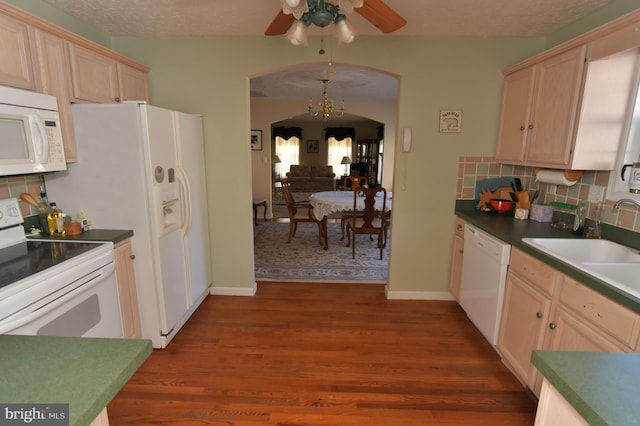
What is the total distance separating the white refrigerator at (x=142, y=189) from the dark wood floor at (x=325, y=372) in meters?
0.42

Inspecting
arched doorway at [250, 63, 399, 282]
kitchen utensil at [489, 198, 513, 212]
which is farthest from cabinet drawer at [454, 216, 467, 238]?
arched doorway at [250, 63, 399, 282]

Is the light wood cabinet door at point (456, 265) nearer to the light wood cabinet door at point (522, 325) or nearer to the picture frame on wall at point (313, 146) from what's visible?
the light wood cabinet door at point (522, 325)

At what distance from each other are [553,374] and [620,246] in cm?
163

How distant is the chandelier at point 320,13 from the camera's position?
4.51 ft

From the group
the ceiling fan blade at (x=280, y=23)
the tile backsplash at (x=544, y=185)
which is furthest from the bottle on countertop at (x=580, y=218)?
the ceiling fan blade at (x=280, y=23)

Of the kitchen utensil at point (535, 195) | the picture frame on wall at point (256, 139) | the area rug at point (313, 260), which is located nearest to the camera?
the kitchen utensil at point (535, 195)

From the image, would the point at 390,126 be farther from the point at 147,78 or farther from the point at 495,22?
the point at 147,78

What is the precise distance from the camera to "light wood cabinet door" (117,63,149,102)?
2.34 meters

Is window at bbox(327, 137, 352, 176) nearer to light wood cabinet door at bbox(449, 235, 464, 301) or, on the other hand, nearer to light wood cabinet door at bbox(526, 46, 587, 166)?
light wood cabinet door at bbox(449, 235, 464, 301)

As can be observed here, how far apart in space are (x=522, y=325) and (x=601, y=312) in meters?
0.61

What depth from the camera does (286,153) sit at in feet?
39.8

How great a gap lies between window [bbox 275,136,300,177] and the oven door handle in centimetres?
1044

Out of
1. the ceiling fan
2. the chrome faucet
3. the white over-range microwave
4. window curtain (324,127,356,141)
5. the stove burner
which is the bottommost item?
the stove burner

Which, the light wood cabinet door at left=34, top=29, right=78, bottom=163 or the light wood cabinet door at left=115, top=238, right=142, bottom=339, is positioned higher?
the light wood cabinet door at left=34, top=29, right=78, bottom=163
